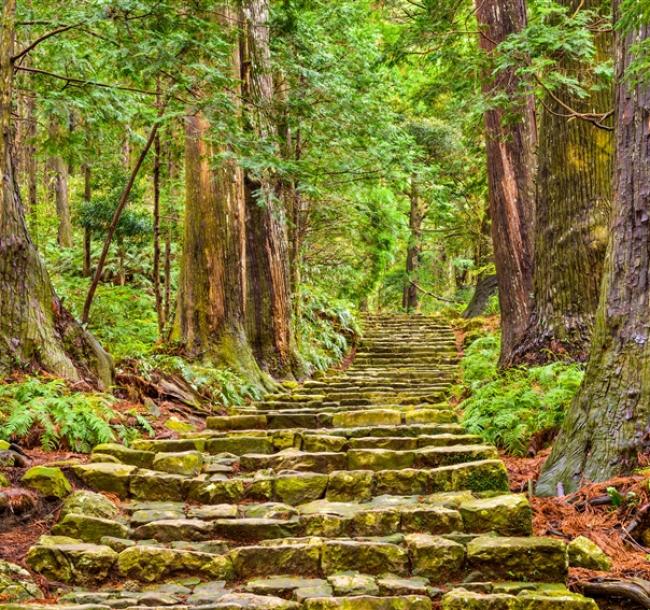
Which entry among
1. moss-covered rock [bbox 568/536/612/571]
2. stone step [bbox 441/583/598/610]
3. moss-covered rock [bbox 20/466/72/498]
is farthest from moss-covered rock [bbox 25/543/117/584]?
moss-covered rock [bbox 568/536/612/571]

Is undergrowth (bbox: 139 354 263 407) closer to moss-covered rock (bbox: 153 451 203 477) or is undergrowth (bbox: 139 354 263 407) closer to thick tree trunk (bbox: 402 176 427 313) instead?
moss-covered rock (bbox: 153 451 203 477)

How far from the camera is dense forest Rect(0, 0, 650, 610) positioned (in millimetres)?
4379

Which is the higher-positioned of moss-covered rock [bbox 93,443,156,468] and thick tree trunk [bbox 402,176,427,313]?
thick tree trunk [bbox 402,176,427,313]

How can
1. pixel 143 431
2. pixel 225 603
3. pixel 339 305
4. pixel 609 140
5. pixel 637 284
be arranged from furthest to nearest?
pixel 339 305 < pixel 609 140 < pixel 143 431 < pixel 637 284 < pixel 225 603

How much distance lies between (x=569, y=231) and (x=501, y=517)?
452 centimetres

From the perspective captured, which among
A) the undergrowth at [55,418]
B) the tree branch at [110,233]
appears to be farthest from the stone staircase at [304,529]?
→ the tree branch at [110,233]

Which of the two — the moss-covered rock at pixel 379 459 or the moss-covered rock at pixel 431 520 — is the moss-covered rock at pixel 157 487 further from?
the moss-covered rock at pixel 431 520

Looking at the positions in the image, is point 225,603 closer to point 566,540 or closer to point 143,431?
point 566,540

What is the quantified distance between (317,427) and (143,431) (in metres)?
1.74

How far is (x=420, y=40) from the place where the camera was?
369 inches

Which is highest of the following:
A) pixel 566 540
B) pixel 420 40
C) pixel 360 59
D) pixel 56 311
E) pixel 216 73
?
pixel 360 59

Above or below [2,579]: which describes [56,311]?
above

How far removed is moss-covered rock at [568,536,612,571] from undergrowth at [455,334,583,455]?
88.0 inches

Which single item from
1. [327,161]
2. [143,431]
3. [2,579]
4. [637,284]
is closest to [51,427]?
[143,431]
